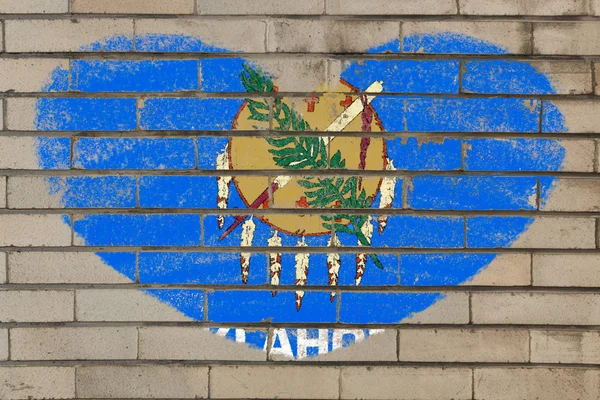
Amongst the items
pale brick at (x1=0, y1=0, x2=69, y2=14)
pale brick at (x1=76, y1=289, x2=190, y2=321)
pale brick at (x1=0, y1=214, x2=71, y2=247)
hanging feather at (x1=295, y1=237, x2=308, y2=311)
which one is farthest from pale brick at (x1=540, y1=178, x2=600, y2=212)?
pale brick at (x1=0, y1=0, x2=69, y2=14)

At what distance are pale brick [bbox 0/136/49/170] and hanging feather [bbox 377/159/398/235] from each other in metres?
1.99

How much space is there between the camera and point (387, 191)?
11.2 ft

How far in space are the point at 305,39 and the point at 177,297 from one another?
5.47ft

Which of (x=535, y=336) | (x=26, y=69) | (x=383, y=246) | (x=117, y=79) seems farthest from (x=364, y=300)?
(x=26, y=69)

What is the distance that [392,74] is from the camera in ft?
11.2

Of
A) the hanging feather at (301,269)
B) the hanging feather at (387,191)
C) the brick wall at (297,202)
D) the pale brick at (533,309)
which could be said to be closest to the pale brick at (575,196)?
the brick wall at (297,202)

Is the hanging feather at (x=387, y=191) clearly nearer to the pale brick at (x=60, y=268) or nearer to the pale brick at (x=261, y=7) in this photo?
the pale brick at (x=261, y=7)

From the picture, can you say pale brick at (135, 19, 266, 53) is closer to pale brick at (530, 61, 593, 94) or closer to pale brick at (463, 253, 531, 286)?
pale brick at (530, 61, 593, 94)

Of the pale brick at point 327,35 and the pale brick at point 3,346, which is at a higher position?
the pale brick at point 327,35

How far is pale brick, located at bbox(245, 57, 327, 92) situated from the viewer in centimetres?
340

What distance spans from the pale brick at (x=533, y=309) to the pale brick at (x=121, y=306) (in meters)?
1.73

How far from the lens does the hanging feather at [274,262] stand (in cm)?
344

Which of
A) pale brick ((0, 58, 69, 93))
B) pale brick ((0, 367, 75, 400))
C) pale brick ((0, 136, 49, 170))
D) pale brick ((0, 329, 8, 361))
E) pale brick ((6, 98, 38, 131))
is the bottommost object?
pale brick ((0, 367, 75, 400))

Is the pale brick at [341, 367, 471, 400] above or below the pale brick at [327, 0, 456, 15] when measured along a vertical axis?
below
